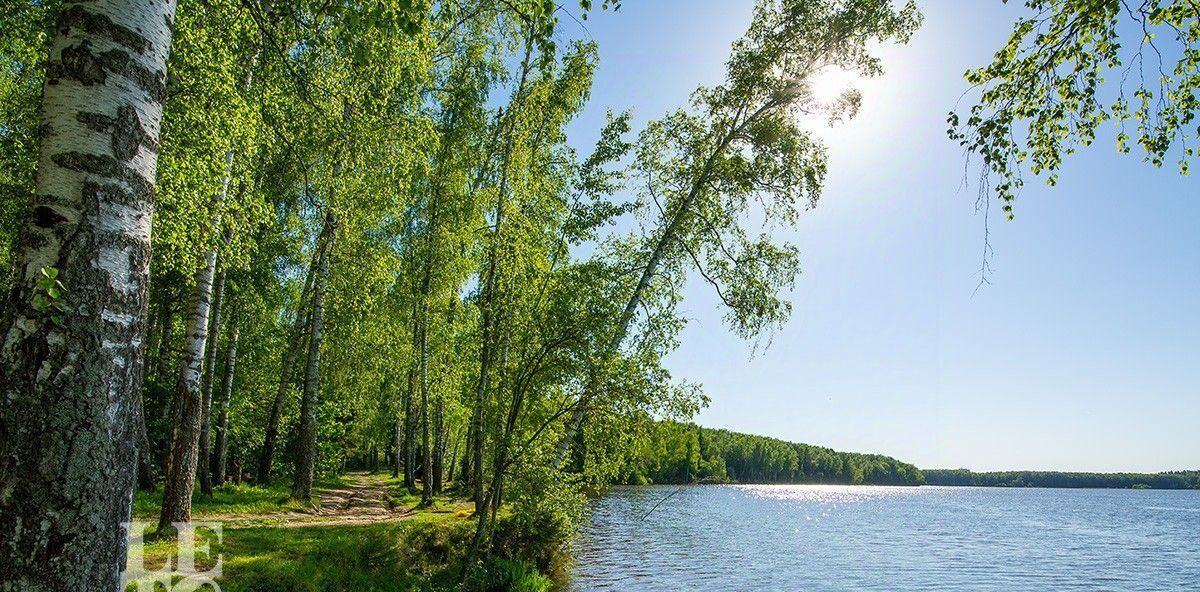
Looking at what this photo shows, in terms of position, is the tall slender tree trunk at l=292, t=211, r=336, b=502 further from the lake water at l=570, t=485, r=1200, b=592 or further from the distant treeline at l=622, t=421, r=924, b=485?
the distant treeline at l=622, t=421, r=924, b=485

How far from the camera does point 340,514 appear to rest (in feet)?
55.5

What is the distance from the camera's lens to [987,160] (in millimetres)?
4711

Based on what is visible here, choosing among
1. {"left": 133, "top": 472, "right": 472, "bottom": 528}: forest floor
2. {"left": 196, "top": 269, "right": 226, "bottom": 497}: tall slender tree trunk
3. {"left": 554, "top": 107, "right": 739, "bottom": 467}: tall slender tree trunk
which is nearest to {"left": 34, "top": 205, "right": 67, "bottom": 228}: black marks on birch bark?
{"left": 554, "top": 107, "right": 739, "bottom": 467}: tall slender tree trunk

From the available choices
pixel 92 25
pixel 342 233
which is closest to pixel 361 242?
pixel 342 233

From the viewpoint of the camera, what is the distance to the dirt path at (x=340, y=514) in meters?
13.4

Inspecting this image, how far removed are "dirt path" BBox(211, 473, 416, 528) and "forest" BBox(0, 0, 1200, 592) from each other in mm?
442

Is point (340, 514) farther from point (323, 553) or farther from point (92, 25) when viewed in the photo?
point (92, 25)

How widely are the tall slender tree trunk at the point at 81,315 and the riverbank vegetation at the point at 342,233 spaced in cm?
1

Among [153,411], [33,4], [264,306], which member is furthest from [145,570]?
[264,306]

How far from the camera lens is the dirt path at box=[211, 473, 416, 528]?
13.4 meters

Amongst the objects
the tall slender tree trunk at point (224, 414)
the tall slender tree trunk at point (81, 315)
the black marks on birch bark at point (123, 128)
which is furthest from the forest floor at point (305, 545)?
the black marks on birch bark at point (123, 128)

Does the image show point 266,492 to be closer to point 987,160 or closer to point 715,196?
point 715,196

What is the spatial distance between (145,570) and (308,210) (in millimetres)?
13987

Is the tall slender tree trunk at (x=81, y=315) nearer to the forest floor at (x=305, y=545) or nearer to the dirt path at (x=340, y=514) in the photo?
the forest floor at (x=305, y=545)
